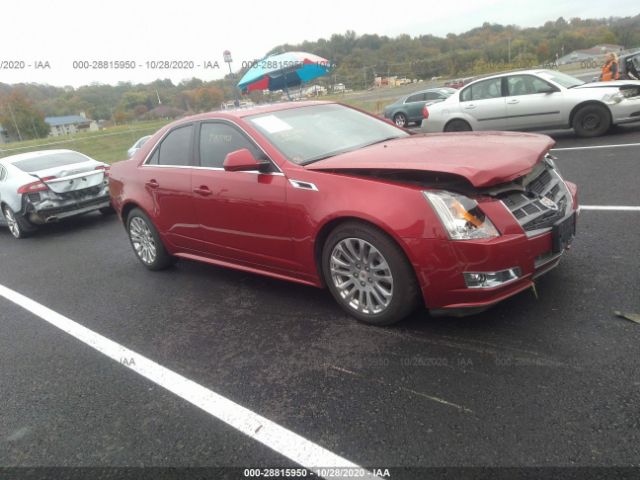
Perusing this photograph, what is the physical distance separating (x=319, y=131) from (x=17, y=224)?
6624mm

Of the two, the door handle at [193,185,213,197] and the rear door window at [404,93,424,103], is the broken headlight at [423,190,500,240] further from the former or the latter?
the rear door window at [404,93,424,103]

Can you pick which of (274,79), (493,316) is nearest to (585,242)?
(493,316)

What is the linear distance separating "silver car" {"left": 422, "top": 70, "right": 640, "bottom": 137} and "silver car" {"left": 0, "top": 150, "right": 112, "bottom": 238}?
708cm

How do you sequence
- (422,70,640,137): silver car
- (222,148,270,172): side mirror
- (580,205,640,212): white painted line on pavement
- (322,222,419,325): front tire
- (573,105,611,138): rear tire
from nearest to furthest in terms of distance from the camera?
(322,222,419,325): front tire < (222,148,270,172): side mirror < (580,205,640,212): white painted line on pavement < (422,70,640,137): silver car < (573,105,611,138): rear tire

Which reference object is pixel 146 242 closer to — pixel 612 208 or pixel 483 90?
pixel 612 208

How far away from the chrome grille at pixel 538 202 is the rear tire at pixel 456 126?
747cm

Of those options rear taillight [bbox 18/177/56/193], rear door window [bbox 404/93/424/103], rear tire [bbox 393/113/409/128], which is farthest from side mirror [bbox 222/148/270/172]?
rear door window [bbox 404/93/424/103]

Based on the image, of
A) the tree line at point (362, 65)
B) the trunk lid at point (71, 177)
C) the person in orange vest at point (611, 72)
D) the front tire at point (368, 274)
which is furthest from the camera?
the tree line at point (362, 65)

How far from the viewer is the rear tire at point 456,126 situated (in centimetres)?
1059

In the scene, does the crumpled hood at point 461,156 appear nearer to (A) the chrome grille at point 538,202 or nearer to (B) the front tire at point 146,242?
(A) the chrome grille at point 538,202

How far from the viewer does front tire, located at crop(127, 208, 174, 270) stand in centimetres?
519

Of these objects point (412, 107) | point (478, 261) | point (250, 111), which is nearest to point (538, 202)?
point (478, 261)

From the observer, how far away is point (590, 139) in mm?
9383

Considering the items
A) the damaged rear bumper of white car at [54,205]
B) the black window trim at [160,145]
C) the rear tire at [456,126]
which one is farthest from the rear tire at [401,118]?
the black window trim at [160,145]
